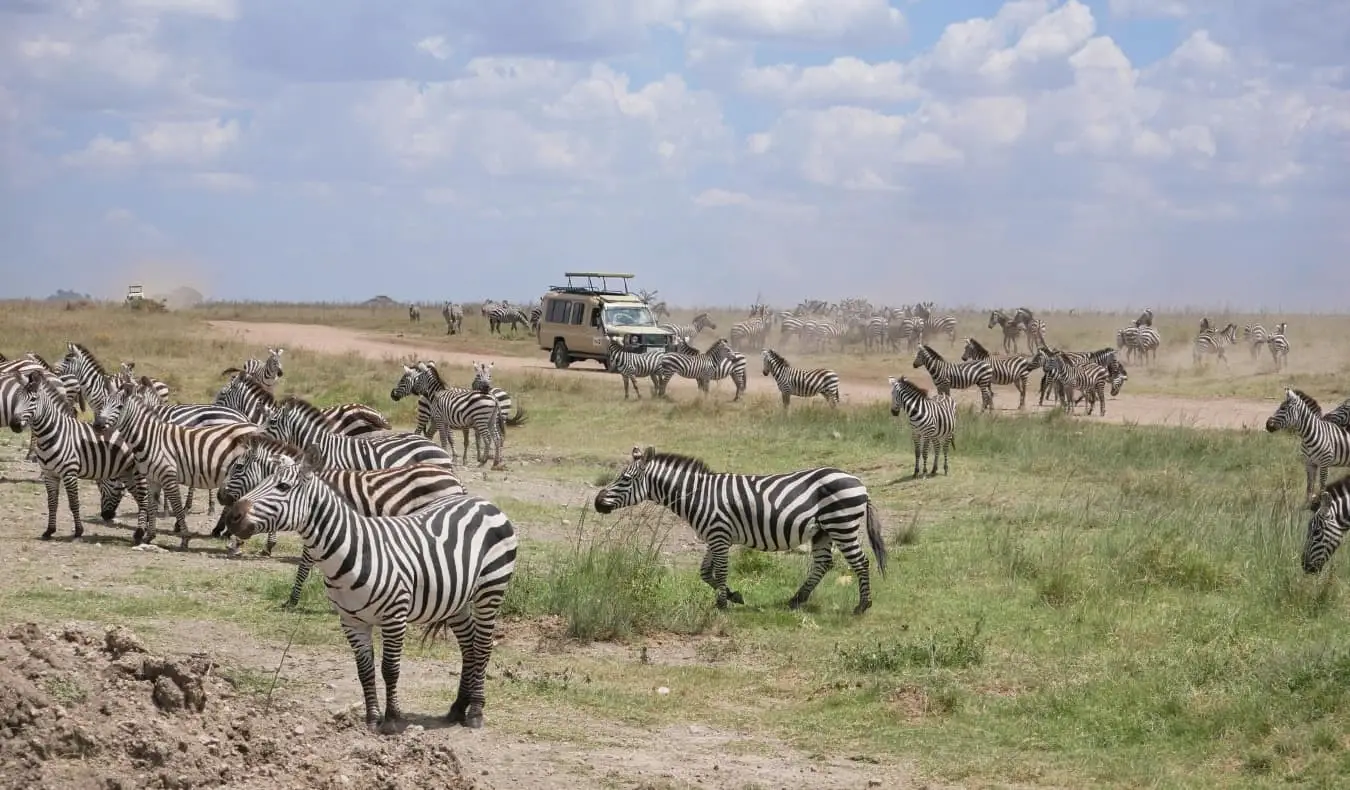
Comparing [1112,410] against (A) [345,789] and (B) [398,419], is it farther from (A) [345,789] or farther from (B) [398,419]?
(A) [345,789]

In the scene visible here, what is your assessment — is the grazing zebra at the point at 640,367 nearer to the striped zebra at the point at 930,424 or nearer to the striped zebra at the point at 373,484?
the striped zebra at the point at 930,424

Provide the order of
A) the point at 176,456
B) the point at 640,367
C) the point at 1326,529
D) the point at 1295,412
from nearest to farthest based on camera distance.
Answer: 1. the point at 1326,529
2. the point at 176,456
3. the point at 1295,412
4. the point at 640,367

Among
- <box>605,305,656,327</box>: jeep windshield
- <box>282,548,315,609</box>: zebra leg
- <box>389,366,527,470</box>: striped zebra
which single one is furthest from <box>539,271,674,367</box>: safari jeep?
<box>282,548,315,609</box>: zebra leg

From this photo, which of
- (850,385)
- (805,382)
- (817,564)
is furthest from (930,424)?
(850,385)

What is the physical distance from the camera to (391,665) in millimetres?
8461

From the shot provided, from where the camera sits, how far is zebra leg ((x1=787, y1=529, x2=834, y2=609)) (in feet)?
42.6

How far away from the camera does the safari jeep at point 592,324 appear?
40.2 m

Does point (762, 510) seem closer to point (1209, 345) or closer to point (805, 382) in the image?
→ point (805, 382)

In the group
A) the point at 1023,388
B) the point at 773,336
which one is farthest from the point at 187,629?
the point at 773,336

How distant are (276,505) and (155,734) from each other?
5.80 feet

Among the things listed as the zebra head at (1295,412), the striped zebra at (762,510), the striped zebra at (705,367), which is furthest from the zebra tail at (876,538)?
the striped zebra at (705,367)

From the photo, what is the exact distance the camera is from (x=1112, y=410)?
105ft

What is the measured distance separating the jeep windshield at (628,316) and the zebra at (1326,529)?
28521 millimetres

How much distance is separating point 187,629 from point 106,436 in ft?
15.3
